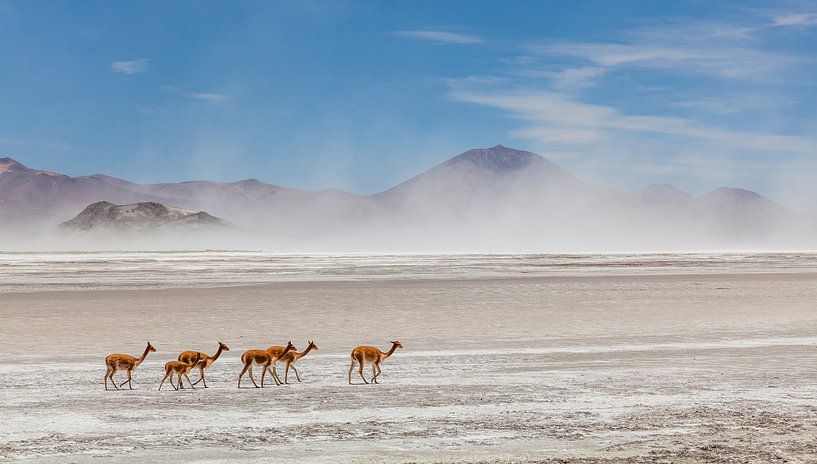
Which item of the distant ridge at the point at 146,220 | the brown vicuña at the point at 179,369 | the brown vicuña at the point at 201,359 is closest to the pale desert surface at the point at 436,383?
the brown vicuña at the point at 179,369

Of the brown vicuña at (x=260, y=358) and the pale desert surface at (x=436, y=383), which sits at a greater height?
the brown vicuña at (x=260, y=358)

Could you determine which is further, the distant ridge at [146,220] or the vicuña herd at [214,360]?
the distant ridge at [146,220]

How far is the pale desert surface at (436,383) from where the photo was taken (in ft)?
27.8

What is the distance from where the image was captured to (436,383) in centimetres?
1203

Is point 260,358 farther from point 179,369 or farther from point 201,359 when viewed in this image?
point 179,369

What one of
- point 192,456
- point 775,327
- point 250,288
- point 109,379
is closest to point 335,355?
point 109,379

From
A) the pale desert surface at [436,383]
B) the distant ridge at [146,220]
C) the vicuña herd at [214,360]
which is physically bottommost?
the pale desert surface at [436,383]

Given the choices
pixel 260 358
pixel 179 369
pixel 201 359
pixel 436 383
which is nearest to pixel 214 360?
pixel 201 359

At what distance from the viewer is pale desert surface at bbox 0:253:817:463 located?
848 centimetres

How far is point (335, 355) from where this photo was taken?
15.2m

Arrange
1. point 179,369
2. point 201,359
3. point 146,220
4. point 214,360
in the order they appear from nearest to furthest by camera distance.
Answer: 1. point 179,369
2. point 214,360
3. point 201,359
4. point 146,220

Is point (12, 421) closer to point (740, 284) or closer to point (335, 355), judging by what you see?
point (335, 355)

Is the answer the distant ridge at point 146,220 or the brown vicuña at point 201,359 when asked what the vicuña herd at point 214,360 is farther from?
the distant ridge at point 146,220

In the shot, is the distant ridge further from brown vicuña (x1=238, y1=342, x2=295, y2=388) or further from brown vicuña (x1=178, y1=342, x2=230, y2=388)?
brown vicuña (x1=238, y1=342, x2=295, y2=388)
